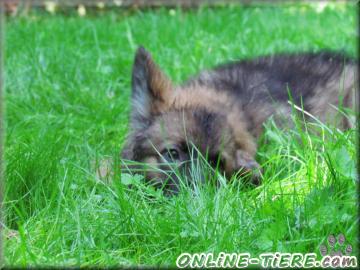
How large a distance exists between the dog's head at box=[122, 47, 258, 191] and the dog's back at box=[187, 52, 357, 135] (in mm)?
149

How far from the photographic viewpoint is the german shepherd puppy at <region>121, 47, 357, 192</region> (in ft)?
11.1

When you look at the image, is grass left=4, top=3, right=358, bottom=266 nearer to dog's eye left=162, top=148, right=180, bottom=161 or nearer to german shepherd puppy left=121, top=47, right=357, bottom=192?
german shepherd puppy left=121, top=47, right=357, bottom=192

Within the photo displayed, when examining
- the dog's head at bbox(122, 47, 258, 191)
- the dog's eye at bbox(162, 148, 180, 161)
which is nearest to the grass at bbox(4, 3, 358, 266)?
the dog's head at bbox(122, 47, 258, 191)

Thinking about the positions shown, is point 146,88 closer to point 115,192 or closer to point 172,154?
point 172,154

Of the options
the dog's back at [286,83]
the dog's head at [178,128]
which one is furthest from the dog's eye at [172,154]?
the dog's back at [286,83]

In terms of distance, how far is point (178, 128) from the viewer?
3.44 m

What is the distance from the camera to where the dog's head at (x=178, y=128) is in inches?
131

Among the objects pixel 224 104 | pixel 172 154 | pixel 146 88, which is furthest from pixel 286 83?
pixel 172 154

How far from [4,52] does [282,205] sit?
3.75 metres

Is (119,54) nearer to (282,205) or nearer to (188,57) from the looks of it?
(188,57)

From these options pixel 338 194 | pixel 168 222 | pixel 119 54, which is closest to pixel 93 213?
pixel 168 222

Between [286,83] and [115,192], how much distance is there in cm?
173

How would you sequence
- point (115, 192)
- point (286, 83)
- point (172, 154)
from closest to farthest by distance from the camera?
point (115, 192)
point (172, 154)
point (286, 83)

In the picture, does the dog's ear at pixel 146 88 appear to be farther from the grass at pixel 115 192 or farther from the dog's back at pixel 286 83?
the dog's back at pixel 286 83
